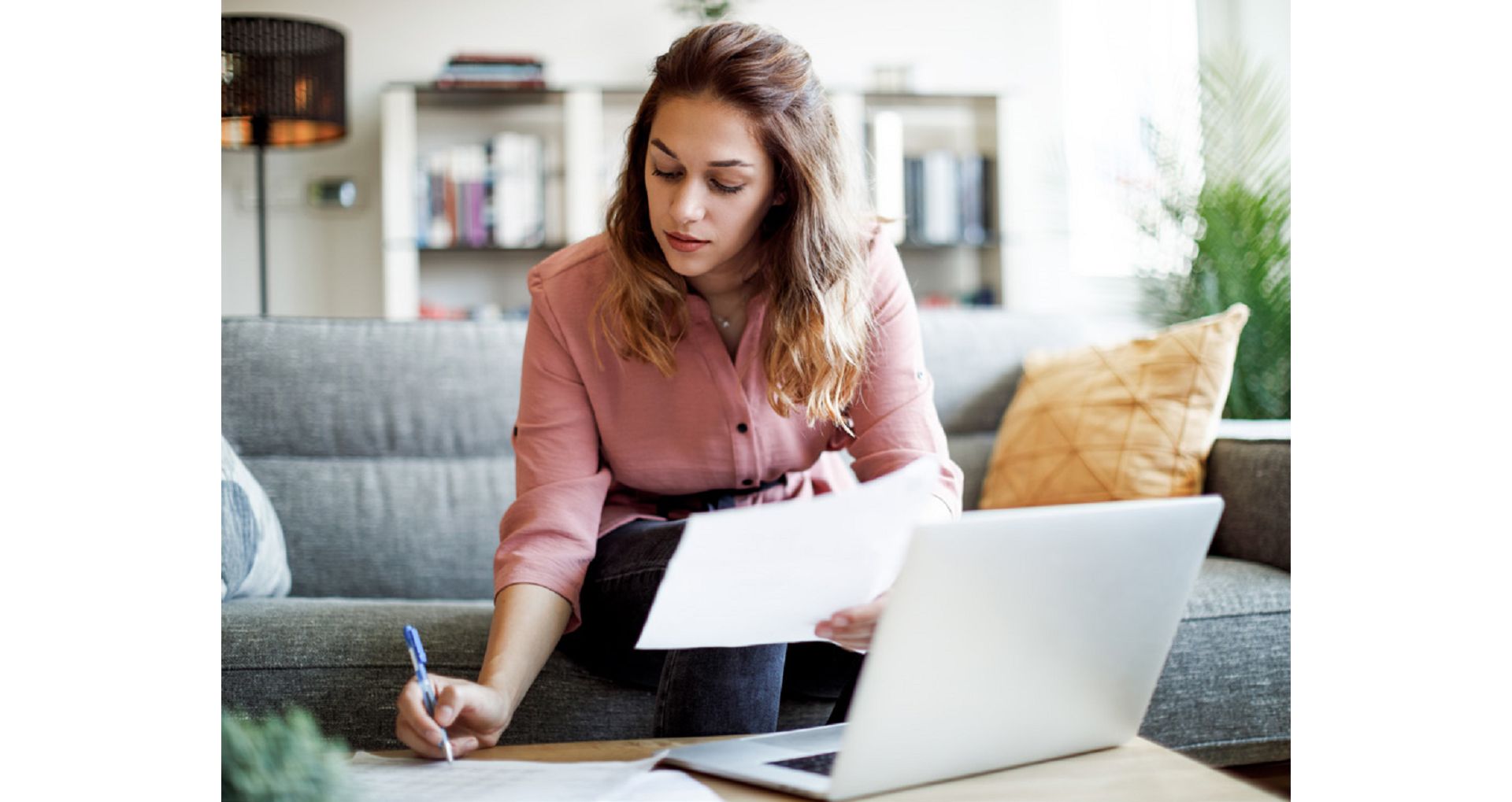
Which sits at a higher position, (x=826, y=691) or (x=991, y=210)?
(x=991, y=210)

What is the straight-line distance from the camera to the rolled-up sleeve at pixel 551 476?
1.01 m

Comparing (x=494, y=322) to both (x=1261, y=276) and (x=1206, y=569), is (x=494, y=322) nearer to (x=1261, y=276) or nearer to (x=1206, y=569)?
(x=1206, y=569)

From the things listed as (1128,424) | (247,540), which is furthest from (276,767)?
(1128,424)

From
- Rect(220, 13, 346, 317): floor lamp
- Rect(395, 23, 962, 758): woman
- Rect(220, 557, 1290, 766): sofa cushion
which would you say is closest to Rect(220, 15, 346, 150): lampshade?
Rect(220, 13, 346, 317): floor lamp

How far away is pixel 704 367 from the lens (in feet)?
3.93

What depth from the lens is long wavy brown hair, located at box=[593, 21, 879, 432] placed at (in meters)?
1.09

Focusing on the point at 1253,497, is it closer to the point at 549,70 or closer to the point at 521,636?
the point at 521,636

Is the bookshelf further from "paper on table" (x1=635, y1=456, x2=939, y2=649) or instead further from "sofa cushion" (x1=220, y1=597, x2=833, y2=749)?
"paper on table" (x1=635, y1=456, x2=939, y2=649)

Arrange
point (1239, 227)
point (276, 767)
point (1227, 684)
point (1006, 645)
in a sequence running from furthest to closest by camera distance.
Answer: point (1239, 227) → point (1227, 684) → point (1006, 645) → point (276, 767)

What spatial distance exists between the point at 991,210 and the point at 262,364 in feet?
8.97

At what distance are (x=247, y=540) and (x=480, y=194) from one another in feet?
7.86
